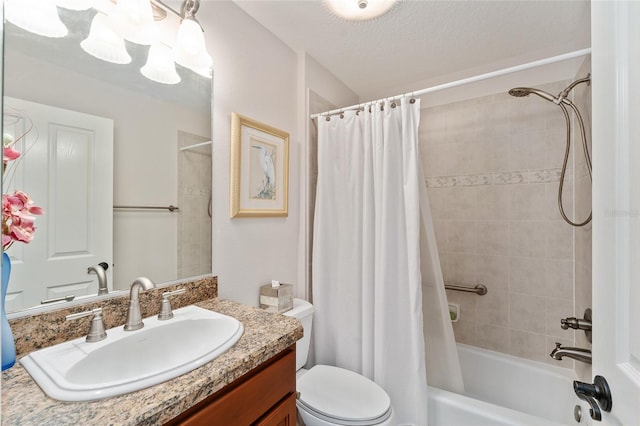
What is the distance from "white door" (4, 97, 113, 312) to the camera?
84 centimetres

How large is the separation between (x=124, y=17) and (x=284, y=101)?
0.91 m

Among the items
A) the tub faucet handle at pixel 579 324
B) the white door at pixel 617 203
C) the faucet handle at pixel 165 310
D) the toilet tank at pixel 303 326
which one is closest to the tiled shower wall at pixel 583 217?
the tub faucet handle at pixel 579 324

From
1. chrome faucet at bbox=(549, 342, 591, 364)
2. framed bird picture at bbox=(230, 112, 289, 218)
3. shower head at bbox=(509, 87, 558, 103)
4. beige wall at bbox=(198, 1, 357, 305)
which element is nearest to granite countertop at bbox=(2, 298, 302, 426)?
beige wall at bbox=(198, 1, 357, 305)

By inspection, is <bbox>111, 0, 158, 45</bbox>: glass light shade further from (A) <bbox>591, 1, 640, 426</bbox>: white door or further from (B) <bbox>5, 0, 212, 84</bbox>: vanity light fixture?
(A) <bbox>591, 1, 640, 426</bbox>: white door

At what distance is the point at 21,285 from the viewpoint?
0.84m

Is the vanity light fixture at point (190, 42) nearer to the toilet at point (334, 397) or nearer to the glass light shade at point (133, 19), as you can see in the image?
the glass light shade at point (133, 19)

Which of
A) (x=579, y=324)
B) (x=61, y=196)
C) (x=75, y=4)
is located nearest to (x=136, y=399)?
(x=61, y=196)

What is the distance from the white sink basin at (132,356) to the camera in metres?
0.65

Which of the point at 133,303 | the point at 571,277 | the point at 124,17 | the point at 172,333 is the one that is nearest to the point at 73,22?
the point at 124,17

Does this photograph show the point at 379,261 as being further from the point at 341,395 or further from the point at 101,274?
the point at 101,274

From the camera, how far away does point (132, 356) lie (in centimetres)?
91

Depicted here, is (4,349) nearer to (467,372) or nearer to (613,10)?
(613,10)

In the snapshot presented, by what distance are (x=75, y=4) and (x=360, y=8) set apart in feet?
3.86

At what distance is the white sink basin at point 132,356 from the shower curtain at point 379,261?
2.89 feet
